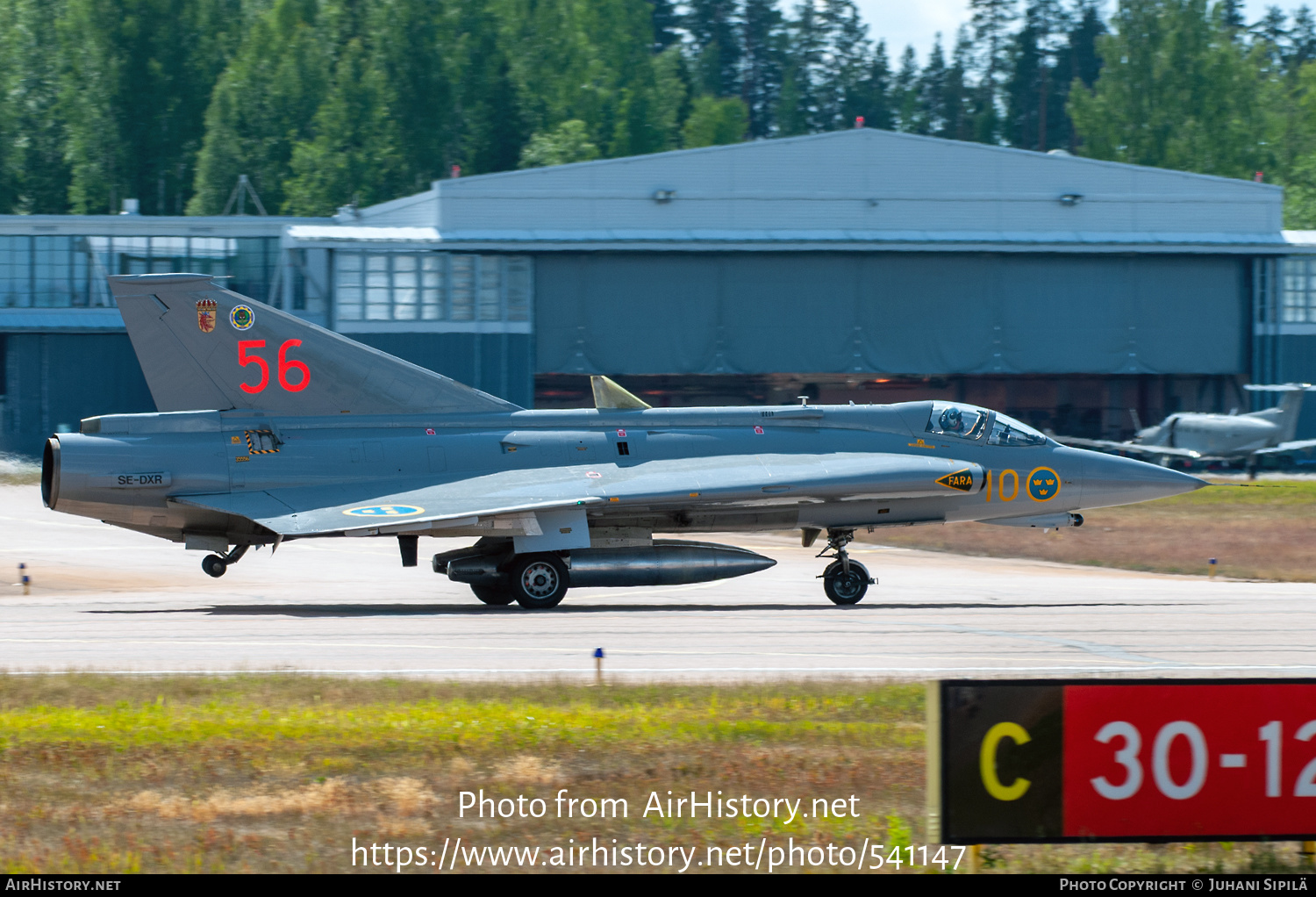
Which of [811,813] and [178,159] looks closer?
[811,813]

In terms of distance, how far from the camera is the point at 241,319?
65.5ft

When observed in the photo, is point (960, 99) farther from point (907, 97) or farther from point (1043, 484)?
point (1043, 484)

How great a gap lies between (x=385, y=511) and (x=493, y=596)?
2.48 meters

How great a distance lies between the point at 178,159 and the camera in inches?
3344

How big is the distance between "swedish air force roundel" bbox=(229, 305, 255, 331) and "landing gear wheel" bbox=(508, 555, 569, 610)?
4932 mm

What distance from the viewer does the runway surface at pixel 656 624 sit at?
14.4 m

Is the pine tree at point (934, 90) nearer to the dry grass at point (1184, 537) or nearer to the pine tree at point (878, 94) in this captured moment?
the pine tree at point (878, 94)

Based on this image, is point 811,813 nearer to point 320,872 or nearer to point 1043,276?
point 320,872

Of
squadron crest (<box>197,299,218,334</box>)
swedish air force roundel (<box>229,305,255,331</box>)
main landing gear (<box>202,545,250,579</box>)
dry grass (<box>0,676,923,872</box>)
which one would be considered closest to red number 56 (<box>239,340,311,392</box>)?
swedish air force roundel (<box>229,305,255,331</box>)

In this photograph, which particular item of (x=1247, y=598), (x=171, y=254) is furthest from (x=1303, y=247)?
(x=171, y=254)

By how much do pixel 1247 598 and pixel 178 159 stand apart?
76.0 m

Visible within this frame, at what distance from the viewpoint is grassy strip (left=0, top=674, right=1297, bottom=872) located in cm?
788

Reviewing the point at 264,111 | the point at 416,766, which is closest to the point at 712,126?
the point at 264,111

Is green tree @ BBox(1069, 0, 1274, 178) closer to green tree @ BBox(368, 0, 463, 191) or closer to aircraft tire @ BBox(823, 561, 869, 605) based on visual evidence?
green tree @ BBox(368, 0, 463, 191)
